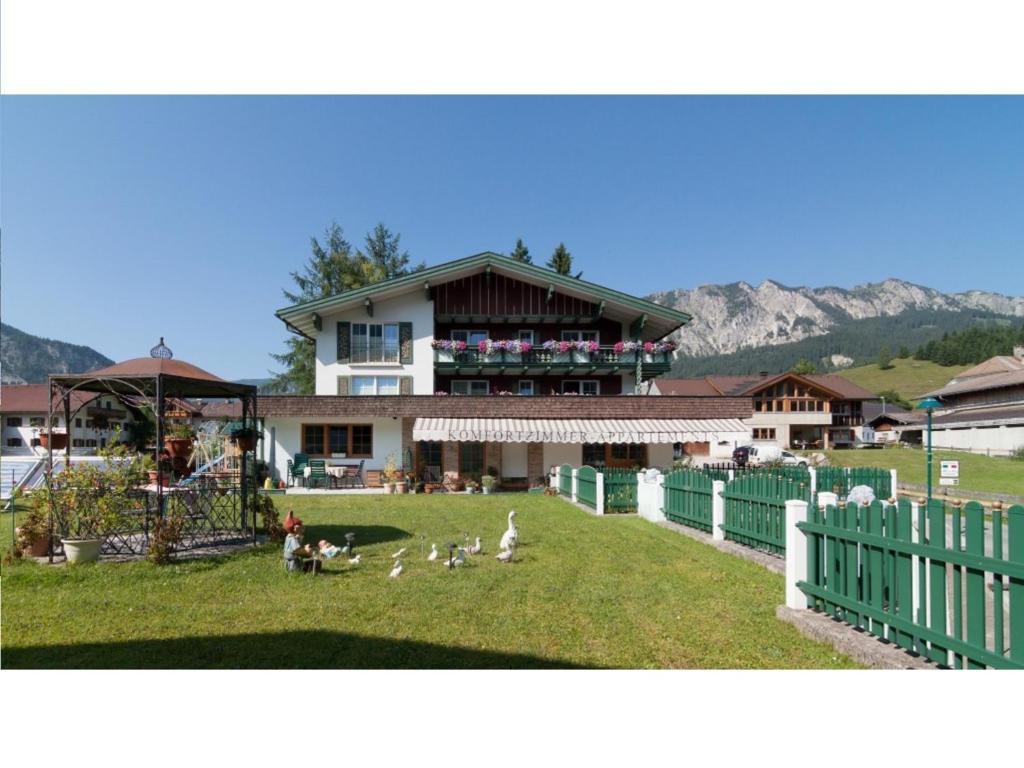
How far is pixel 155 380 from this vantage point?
10109 millimetres

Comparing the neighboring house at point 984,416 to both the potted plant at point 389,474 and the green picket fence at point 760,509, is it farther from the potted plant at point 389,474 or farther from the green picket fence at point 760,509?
the green picket fence at point 760,509

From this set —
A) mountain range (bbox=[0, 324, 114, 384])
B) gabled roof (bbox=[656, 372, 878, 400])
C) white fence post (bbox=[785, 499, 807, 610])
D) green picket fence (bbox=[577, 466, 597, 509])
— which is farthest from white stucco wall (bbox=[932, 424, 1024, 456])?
mountain range (bbox=[0, 324, 114, 384])

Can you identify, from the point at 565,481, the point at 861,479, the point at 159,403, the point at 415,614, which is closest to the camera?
the point at 415,614

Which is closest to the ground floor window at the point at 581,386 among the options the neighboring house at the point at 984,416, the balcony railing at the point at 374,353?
the balcony railing at the point at 374,353

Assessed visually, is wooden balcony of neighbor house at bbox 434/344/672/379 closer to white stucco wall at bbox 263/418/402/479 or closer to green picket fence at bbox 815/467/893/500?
white stucco wall at bbox 263/418/402/479

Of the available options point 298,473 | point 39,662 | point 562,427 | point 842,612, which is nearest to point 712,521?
point 842,612

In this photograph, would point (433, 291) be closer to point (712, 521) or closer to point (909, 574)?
point (712, 521)

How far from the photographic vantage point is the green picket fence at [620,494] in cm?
1628

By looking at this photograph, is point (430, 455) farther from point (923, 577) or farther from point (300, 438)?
point (923, 577)

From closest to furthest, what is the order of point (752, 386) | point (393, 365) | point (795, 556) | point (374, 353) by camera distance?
point (795, 556), point (393, 365), point (374, 353), point (752, 386)

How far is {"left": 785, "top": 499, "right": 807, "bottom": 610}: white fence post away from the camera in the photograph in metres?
6.23

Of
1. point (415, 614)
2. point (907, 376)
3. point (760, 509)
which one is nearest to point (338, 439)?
point (760, 509)

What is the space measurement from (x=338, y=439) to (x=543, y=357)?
9030 millimetres

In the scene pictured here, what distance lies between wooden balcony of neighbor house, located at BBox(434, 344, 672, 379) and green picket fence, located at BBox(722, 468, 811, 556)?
15.2m
